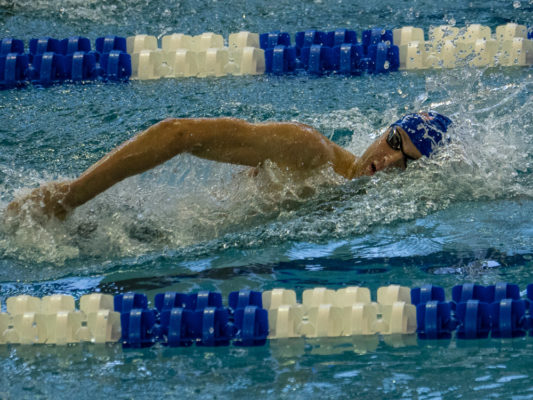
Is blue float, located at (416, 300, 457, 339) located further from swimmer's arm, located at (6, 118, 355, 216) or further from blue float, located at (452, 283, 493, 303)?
swimmer's arm, located at (6, 118, 355, 216)

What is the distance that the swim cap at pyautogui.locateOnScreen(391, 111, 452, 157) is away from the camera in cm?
326

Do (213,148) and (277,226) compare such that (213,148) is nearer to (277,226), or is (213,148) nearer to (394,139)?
(277,226)

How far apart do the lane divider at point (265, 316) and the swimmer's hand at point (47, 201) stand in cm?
42

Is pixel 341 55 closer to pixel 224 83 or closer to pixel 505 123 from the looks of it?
pixel 224 83

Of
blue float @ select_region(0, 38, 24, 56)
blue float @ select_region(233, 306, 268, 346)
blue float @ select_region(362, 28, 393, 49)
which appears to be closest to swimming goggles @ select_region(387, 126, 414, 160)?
blue float @ select_region(233, 306, 268, 346)

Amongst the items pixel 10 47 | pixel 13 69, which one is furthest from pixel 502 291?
pixel 10 47

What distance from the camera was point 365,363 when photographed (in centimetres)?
229

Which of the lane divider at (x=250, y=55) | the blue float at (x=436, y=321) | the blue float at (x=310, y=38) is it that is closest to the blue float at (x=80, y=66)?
the lane divider at (x=250, y=55)

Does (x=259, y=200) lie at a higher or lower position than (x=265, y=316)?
higher

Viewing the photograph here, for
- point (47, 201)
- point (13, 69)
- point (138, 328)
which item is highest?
point (13, 69)

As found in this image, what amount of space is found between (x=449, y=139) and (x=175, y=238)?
1.17m

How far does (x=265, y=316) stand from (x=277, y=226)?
0.65 metres

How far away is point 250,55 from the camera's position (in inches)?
188

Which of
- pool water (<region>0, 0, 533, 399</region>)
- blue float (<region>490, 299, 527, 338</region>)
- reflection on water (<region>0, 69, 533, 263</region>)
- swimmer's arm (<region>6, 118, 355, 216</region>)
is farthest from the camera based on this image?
reflection on water (<region>0, 69, 533, 263</region>)
